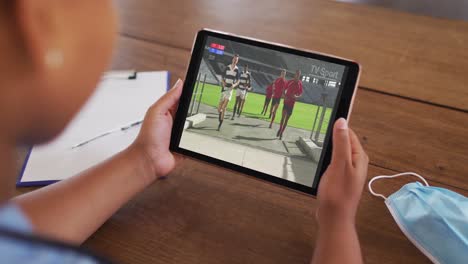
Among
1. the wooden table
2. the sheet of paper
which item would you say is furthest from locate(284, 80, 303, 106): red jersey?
the sheet of paper

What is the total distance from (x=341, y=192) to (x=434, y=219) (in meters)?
0.13

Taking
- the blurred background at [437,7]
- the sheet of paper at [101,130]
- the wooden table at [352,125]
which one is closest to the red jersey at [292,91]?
the wooden table at [352,125]

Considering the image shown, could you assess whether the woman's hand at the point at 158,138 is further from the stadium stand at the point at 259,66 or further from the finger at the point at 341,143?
the finger at the point at 341,143


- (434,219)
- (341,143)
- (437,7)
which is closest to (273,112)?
(341,143)

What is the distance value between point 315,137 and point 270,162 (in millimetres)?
75

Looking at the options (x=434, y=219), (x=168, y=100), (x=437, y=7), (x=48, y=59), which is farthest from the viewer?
(x=437, y=7)

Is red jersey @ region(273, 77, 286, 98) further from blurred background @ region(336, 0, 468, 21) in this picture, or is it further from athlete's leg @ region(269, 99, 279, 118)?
blurred background @ region(336, 0, 468, 21)

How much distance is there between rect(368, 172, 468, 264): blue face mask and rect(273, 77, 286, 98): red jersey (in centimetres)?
22

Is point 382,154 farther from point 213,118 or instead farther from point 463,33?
point 463,33

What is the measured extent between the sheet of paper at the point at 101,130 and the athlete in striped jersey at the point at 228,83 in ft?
0.58

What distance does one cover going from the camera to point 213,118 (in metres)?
0.64

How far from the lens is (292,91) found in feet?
2.02

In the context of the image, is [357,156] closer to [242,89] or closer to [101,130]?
[242,89]

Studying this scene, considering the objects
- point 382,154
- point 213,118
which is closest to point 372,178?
point 382,154
